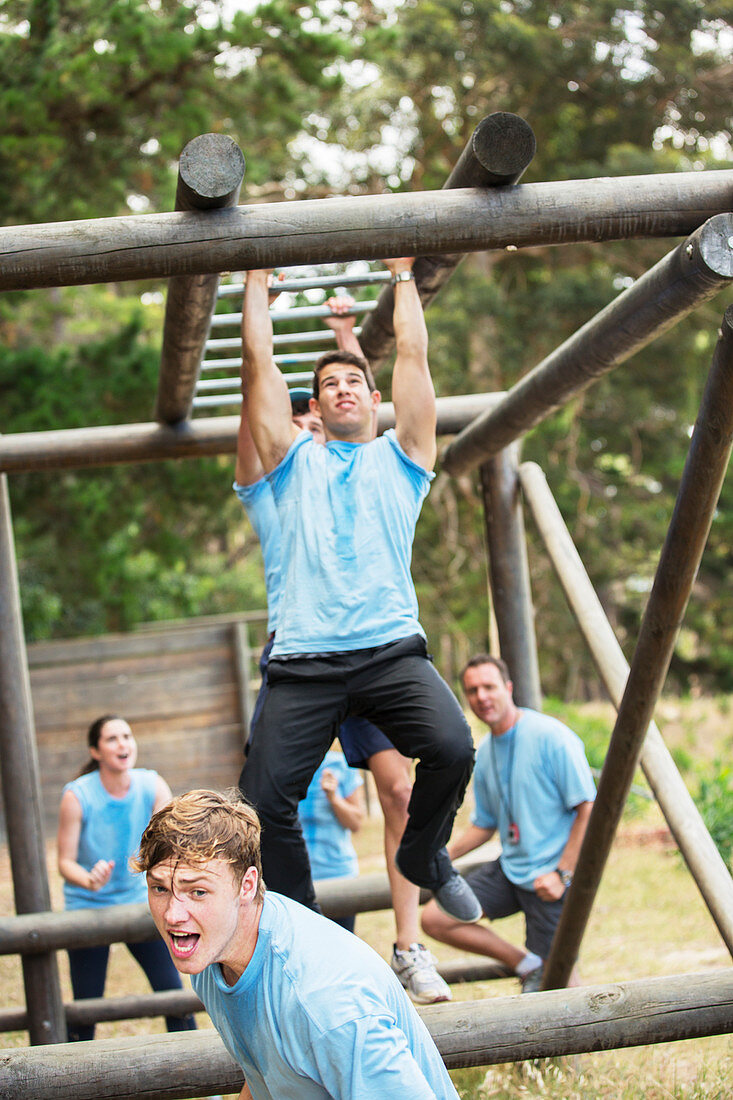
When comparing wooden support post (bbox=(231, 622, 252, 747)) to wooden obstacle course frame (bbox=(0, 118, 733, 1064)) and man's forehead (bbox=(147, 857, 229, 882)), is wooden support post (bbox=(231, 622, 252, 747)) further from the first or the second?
man's forehead (bbox=(147, 857, 229, 882))

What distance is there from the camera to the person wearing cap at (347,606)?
250 centimetres

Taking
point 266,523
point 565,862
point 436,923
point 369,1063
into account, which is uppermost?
point 266,523

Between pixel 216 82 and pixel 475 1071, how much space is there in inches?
272

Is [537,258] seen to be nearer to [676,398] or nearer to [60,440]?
[676,398]

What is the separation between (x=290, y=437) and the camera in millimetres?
2732

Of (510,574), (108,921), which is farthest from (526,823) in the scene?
(108,921)

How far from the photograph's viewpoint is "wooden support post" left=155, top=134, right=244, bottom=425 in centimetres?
203

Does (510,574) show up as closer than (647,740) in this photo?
No

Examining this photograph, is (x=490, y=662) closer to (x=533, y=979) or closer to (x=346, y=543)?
(x=533, y=979)

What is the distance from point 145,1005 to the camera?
400 cm

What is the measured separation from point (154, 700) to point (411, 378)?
6987 millimetres

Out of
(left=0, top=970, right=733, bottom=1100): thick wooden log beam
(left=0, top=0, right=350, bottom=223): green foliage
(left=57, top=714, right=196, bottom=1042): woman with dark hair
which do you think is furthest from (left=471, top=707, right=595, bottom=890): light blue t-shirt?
(left=0, top=0, right=350, bottom=223): green foliage

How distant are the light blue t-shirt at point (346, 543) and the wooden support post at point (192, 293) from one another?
427 millimetres

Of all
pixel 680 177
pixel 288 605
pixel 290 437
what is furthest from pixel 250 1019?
pixel 680 177
